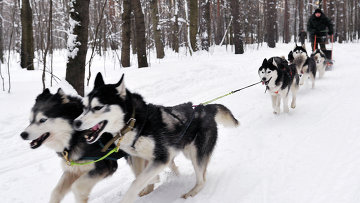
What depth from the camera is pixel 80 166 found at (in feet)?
7.80

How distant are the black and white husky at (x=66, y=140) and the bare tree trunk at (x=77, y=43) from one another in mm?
3236

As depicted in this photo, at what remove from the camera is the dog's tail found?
3.05 m

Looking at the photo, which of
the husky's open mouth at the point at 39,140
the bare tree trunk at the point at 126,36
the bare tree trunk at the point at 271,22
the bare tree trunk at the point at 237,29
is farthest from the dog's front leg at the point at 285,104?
the bare tree trunk at the point at 271,22

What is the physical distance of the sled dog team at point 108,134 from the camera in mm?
2184

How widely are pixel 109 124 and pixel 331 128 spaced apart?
3362mm

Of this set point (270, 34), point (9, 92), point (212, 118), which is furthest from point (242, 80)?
point (270, 34)

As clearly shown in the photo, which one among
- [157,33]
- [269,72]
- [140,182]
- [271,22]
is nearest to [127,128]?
[140,182]

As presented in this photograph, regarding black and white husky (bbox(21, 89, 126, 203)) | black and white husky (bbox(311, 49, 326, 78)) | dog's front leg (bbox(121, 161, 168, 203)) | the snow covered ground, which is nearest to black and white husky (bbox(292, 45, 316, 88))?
the snow covered ground

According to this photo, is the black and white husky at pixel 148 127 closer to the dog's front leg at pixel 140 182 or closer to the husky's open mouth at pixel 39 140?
the dog's front leg at pixel 140 182

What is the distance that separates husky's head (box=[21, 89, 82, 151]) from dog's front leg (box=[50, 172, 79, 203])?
11.1 inches

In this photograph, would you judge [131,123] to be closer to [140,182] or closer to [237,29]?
[140,182]

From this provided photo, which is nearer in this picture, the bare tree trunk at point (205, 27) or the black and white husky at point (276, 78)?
the black and white husky at point (276, 78)

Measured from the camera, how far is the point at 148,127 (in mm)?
2332

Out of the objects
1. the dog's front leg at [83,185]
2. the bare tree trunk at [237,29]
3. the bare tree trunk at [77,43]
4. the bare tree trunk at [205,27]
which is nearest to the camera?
the dog's front leg at [83,185]
